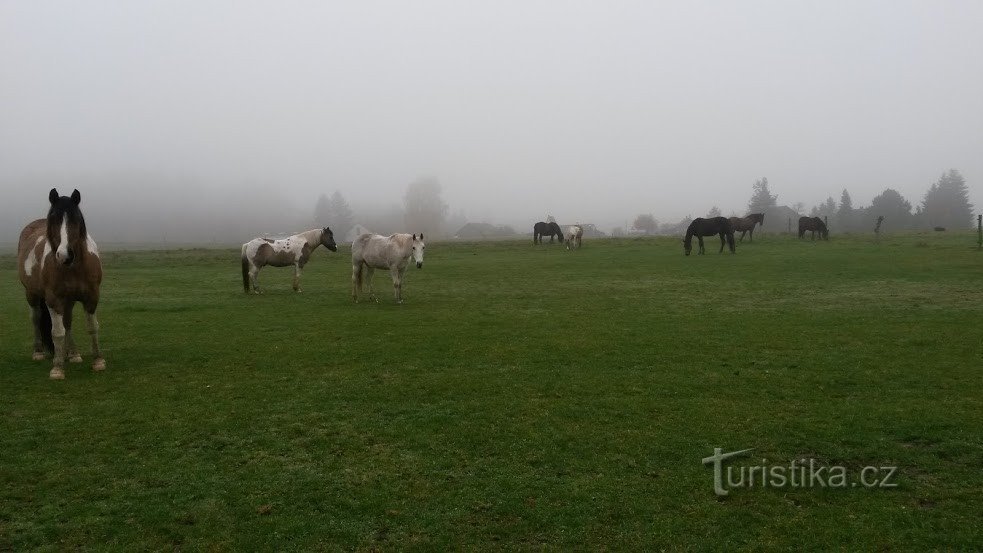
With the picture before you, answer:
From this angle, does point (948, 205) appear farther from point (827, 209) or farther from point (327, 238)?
point (327, 238)

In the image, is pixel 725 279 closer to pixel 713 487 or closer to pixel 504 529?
pixel 713 487

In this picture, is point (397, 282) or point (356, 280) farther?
point (356, 280)

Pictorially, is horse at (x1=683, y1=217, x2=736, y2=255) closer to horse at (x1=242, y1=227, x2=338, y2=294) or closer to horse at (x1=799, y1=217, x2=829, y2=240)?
horse at (x1=799, y1=217, x2=829, y2=240)

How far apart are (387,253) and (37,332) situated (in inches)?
323

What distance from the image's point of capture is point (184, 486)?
4.65 m

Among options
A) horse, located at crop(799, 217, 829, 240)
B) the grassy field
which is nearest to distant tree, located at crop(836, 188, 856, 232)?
horse, located at crop(799, 217, 829, 240)

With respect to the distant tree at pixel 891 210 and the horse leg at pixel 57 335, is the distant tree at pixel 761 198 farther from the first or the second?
the horse leg at pixel 57 335

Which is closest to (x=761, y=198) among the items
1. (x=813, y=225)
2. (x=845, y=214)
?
(x=845, y=214)

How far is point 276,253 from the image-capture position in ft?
60.8

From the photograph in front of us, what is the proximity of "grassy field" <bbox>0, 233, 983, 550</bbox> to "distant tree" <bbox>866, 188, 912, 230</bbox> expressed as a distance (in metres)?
87.1

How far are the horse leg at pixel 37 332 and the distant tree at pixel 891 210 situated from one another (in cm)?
9484

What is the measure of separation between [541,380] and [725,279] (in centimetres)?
1409

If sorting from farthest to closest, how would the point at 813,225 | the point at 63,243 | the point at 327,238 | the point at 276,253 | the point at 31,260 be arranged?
1. the point at 813,225
2. the point at 327,238
3. the point at 276,253
4. the point at 31,260
5. the point at 63,243

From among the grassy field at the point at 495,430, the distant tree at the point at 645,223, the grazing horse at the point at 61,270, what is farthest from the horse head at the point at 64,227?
the distant tree at the point at 645,223
